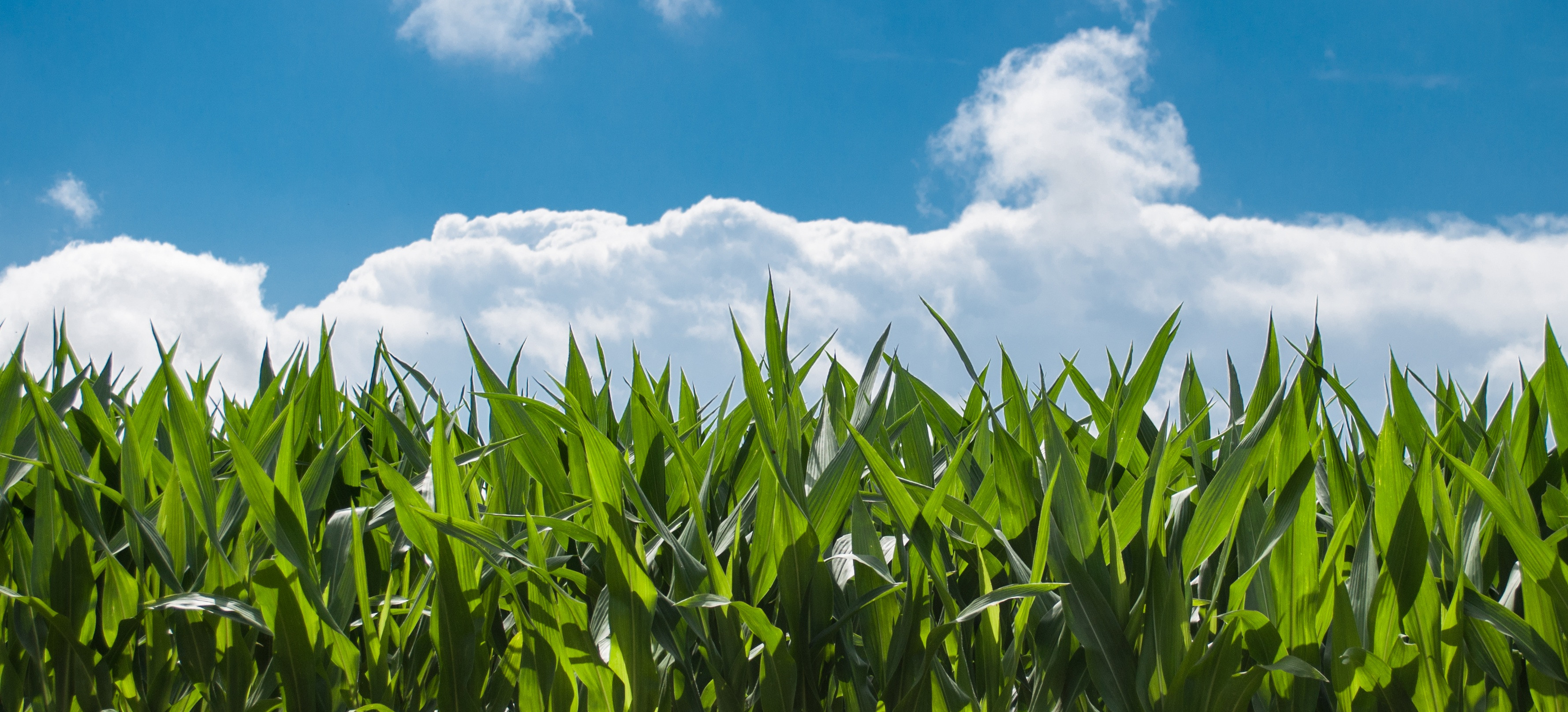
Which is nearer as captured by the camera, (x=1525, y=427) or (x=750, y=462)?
(x=1525, y=427)

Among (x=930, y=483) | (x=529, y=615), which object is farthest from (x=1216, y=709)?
(x=529, y=615)

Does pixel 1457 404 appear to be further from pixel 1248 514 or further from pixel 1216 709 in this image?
pixel 1216 709

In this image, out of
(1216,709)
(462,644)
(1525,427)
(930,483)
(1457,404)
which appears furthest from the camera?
(1457,404)

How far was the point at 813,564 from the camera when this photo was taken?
0.85 metres

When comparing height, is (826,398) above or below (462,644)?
above

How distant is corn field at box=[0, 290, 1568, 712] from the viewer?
2.56 ft

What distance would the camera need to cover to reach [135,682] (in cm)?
112

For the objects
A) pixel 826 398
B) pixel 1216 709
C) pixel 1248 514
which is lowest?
pixel 1216 709

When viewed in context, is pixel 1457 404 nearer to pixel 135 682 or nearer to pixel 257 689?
pixel 257 689

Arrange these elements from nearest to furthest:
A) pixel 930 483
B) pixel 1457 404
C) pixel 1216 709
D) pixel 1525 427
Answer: pixel 1216 709 → pixel 1525 427 → pixel 930 483 → pixel 1457 404

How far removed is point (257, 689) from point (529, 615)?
1.21 ft

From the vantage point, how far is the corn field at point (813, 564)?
779mm

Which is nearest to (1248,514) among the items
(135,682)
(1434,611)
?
(1434,611)

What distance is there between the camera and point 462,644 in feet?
2.86
